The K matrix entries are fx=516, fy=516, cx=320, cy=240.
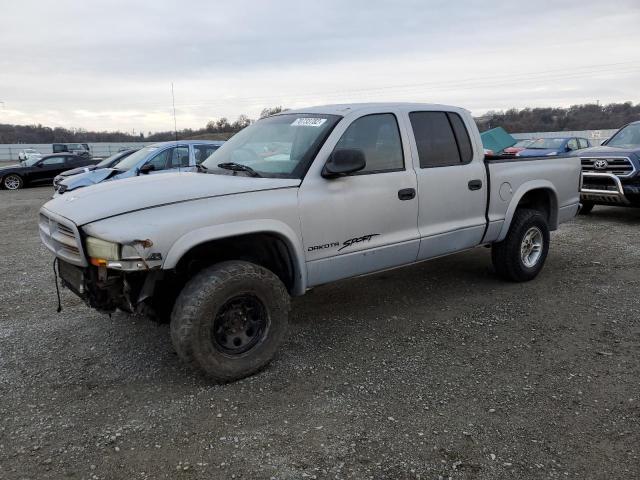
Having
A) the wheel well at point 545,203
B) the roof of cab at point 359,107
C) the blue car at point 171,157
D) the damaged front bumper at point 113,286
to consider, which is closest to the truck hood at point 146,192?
the damaged front bumper at point 113,286

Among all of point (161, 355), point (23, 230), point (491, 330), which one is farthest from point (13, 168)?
point (491, 330)

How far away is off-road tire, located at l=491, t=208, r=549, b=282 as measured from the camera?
218 inches

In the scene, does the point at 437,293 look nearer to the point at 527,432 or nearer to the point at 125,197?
the point at 527,432

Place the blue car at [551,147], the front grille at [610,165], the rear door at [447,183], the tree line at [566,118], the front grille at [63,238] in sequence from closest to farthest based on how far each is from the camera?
the front grille at [63,238]
the rear door at [447,183]
the front grille at [610,165]
the blue car at [551,147]
the tree line at [566,118]

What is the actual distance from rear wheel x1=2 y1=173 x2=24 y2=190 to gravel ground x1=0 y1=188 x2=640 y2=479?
16042 millimetres

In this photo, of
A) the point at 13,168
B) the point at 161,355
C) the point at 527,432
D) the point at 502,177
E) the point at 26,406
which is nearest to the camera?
the point at 527,432

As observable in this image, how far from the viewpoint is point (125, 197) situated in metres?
3.43

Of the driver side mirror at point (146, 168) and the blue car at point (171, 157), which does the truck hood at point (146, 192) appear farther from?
the blue car at point (171, 157)

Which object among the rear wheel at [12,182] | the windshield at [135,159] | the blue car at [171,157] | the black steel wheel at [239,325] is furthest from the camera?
the rear wheel at [12,182]

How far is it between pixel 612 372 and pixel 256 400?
2.52 meters

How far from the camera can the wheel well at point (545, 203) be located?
233 inches

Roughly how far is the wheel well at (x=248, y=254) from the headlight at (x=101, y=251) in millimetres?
461

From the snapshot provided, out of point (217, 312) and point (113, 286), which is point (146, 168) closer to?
point (113, 286)

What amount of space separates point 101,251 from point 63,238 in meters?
0.48
